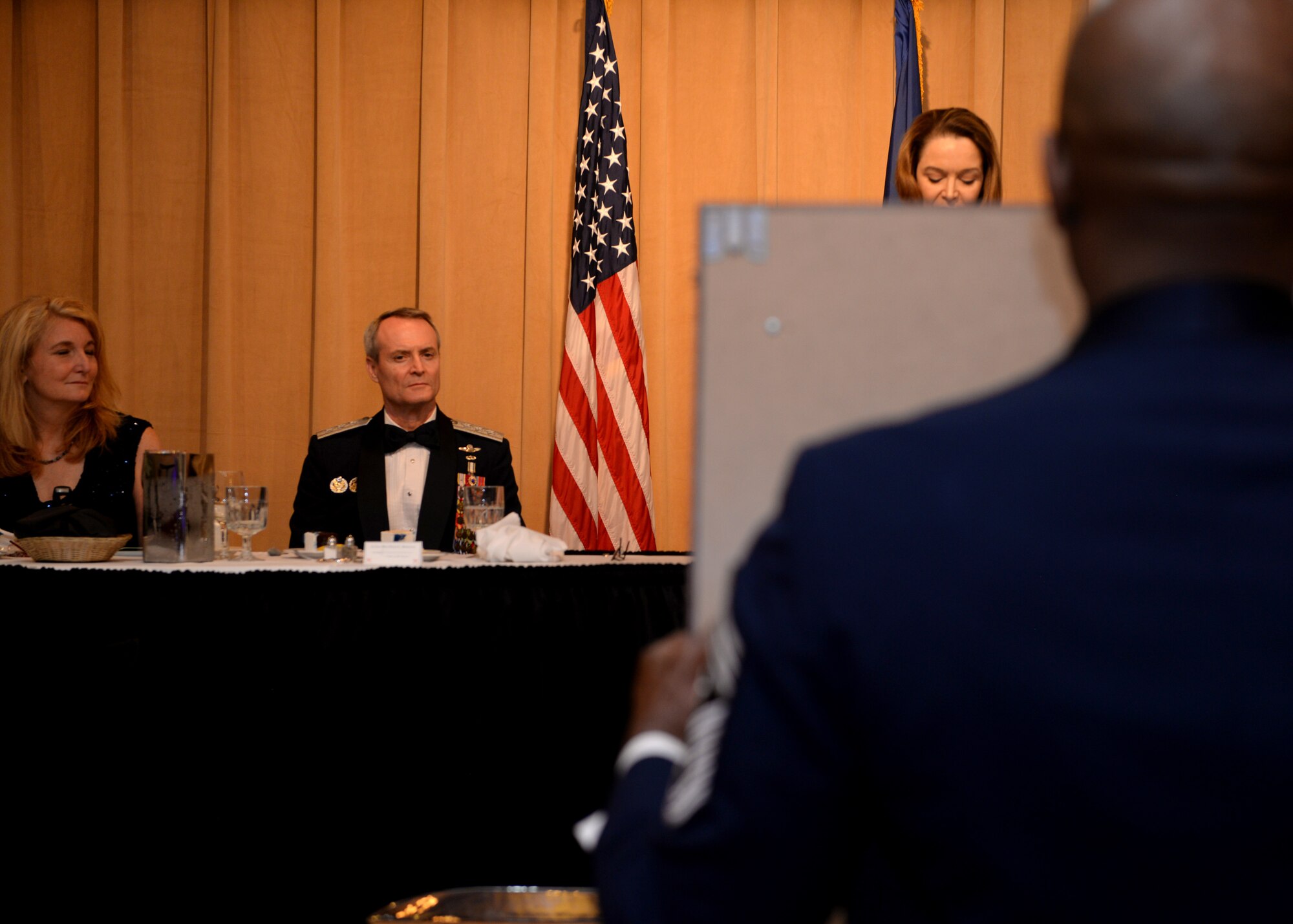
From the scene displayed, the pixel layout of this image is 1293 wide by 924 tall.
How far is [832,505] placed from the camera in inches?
23.0

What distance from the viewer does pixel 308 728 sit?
7.91 ft

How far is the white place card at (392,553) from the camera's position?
2666 mm

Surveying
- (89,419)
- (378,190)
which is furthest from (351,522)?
(378,190)

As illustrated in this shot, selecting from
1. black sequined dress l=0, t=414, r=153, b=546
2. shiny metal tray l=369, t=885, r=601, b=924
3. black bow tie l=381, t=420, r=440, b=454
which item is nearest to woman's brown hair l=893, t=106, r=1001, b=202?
black bow tie l=381, t=420, r=440, b=454

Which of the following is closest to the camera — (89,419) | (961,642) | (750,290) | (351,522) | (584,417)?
(961,642)

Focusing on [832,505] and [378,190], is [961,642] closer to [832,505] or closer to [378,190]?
[832,505]

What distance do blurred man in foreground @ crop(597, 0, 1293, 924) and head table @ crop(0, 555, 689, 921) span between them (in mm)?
1877

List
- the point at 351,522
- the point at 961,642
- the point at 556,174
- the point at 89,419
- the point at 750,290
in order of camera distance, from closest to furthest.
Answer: the point at 961,642
the point at 750,290
the point at 89,419
the point at 351,522
the point at 556,174

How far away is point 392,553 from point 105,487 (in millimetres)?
1127

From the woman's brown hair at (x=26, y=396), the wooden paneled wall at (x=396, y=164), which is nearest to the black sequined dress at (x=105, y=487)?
the woman's brown hair at (x=26, y=396)

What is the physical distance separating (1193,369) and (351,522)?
3226 mm

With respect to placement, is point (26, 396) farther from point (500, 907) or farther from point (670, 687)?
point (670, 687)

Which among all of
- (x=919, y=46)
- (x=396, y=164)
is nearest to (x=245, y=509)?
(x=396, y=164)

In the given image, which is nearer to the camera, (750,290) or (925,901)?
(925,901)
